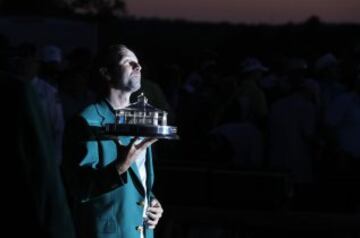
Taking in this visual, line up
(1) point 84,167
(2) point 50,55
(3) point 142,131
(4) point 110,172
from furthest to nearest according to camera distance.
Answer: (2) point 50,55 < (1) point 84,167 < (4) point 110,172 < (3) point 142,131

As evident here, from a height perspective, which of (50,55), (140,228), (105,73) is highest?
(105,73)

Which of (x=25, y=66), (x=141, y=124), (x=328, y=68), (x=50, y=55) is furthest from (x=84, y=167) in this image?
(x=328, y=68)

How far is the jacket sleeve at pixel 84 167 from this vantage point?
196 inches

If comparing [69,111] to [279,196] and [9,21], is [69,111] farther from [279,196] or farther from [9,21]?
[9,21]

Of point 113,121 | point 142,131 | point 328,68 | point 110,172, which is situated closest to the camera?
point 142,131

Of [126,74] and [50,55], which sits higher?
[126,74]

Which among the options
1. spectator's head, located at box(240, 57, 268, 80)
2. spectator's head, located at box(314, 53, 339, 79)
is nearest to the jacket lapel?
spectator's head, located at box(240, 57, 268, 80)

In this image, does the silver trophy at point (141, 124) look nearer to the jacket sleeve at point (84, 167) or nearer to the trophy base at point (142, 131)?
the trophy base at point (142, 131)

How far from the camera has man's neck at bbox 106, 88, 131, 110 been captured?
5.24 m

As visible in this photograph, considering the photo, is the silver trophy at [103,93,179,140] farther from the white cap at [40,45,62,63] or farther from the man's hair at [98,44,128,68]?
the white cap at [40,45,62,63]

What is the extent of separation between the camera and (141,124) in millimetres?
4855

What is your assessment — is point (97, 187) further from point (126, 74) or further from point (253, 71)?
point (253, 71)

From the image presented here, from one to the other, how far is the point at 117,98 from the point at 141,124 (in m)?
0.43

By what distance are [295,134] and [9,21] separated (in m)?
8.85
